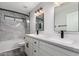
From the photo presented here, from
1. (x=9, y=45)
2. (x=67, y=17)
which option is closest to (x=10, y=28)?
(x=9, y=45)

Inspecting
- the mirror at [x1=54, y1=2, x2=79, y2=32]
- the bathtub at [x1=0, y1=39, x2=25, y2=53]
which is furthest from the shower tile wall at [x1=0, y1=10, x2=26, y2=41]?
the mirror at [x1=54, y1=2, x2=79, y2=32]

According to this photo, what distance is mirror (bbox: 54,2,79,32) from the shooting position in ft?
3.89

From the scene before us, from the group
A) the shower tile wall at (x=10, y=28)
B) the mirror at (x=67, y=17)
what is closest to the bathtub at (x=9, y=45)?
the shower tile wall at (x=10, y=28)

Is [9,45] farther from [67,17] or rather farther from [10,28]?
[67,17]

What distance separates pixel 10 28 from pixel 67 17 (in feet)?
8.97

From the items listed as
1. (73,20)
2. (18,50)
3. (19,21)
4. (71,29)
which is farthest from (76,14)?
(19,21)

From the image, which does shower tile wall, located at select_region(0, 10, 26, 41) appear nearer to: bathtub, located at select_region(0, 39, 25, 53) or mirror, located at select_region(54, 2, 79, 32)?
bathtub, located at select_region(0, 39, 25, 53)

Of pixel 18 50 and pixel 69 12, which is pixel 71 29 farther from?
pixel 18 50

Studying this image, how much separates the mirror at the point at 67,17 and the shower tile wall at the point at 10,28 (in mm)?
2284

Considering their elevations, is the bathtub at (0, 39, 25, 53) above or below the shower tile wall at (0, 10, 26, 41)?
below

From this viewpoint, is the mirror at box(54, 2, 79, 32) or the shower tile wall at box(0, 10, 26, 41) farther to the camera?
the shower tile wall at box(0, 10, 26, 41)

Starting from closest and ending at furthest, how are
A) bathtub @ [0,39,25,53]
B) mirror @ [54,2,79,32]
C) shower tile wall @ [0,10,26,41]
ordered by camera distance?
mirror @ [54,2,79,32]
bathtub @ [0,39,25,53]
shower tile wall @ [0,10,26,41]

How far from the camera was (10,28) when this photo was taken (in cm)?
298

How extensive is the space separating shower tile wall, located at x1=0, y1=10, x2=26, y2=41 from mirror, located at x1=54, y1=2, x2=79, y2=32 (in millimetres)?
2284
